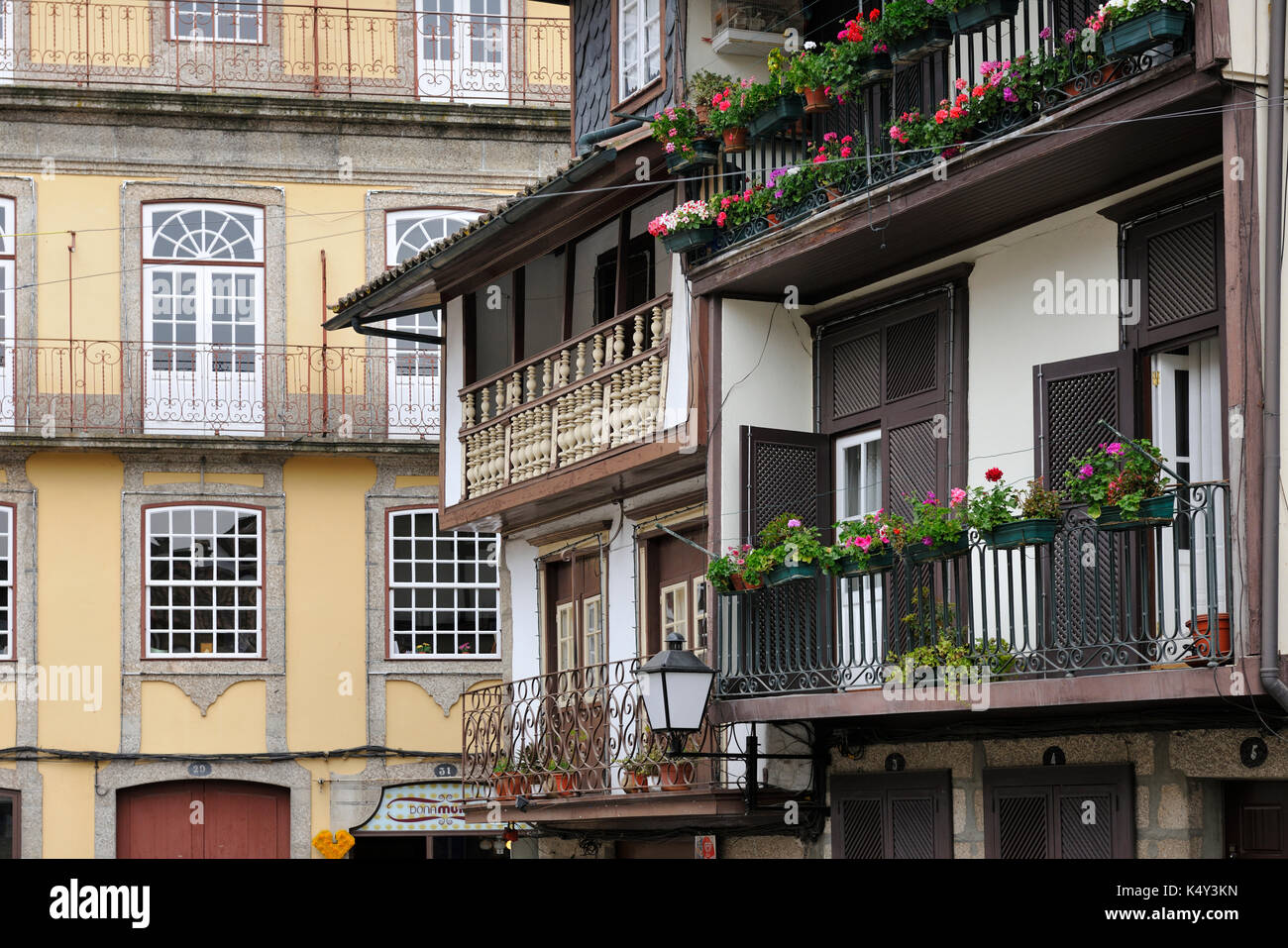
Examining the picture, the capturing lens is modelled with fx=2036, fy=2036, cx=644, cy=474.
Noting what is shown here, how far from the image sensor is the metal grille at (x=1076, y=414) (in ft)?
37.4

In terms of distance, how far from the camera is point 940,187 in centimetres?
1156

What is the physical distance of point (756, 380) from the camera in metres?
13.9

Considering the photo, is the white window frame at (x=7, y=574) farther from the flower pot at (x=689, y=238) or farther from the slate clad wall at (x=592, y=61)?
the flower pot at (x=689, y=238)

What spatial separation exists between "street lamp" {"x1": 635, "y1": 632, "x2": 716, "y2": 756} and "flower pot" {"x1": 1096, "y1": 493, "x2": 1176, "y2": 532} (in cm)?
370

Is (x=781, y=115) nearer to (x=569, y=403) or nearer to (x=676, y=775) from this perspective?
(x=569, y=403)

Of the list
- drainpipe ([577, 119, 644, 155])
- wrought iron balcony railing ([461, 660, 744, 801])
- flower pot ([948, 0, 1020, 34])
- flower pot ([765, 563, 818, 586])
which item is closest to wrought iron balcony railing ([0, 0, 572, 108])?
drainpipe ([577, 119, 644, 155])

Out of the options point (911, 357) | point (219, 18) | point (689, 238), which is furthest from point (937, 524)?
point (219, 18)

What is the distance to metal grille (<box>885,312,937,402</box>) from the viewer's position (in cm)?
1302

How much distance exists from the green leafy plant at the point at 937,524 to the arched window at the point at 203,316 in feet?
49.0

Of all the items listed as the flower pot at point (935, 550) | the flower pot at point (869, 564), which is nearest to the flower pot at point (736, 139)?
the flower pot at point (869, 564)
